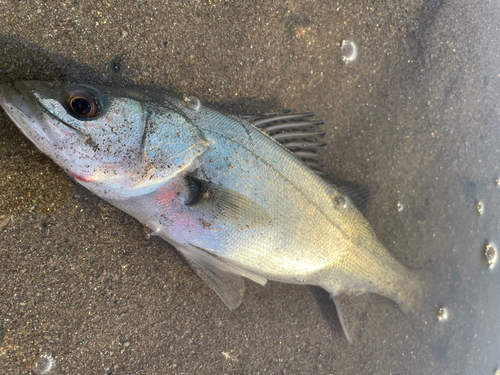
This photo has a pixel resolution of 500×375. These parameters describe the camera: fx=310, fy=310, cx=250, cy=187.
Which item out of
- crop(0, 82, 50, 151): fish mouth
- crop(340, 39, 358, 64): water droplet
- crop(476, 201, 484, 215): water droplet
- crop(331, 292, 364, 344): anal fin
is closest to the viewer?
crop(0, 82, 50, 151): fish mouth

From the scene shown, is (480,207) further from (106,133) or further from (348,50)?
(106,133)

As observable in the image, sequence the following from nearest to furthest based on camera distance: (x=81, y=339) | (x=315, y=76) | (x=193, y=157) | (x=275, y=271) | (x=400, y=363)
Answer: (x=193, y=157), (x=81, y=339), (x=275, y=271), (x=315, y=76), (x=400, y=363)

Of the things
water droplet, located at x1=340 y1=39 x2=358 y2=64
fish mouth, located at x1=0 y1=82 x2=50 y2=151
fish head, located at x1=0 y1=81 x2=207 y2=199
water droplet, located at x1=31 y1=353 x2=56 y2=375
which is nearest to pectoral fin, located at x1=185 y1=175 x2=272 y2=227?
fish head, located at x1=0 y1=81 x2=207 y2=199

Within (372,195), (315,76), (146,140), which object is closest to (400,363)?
(372,195)

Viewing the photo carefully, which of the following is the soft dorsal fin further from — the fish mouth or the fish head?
the fish mouth

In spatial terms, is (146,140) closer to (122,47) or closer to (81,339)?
(122,47)

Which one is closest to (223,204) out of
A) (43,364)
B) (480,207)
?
(43,364)
